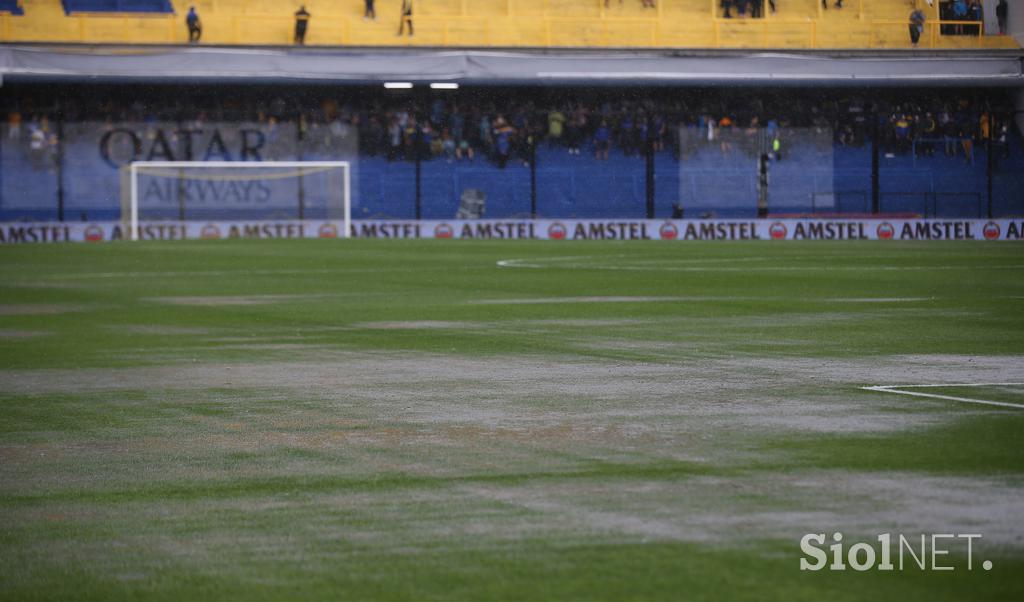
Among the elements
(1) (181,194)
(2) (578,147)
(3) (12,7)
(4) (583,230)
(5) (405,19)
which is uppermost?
(3) (12,7)

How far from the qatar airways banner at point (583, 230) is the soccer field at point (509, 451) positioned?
2851cm

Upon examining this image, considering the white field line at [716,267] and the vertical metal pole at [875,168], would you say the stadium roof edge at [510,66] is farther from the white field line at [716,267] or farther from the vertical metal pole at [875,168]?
the white field line at [716,267]

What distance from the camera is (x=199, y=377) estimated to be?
34.0 feet

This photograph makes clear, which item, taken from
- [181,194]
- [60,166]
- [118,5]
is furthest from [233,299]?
[118,5]

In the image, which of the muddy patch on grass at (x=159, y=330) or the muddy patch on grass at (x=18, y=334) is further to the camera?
the muddy patch on grass at (x=159, y=330)

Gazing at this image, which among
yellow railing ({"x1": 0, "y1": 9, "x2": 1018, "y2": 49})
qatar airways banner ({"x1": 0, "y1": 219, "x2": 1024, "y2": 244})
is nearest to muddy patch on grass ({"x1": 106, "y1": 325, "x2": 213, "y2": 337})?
qatar airways banner ({"x1": 0, "y1": 219, "x2": 1024, "y2": 244})

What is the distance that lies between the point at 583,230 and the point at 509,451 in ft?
128

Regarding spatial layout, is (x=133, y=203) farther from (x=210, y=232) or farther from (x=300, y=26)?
(x=300, y=26)

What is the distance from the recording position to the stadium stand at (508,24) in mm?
48969

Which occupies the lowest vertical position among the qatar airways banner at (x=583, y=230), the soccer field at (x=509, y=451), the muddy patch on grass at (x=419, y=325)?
the muddy patch on grass at (x=419, y=325)

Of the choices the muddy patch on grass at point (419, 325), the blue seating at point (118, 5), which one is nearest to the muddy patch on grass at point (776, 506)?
the muddy patch on grass at point (419, 325)

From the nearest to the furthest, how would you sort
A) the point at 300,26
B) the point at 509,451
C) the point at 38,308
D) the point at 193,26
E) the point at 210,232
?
the point at 509,451
the point at 38,308
the point at 210,232
the point at 193,26
the point at 300,26

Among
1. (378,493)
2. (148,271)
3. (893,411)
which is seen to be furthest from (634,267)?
(378,493)

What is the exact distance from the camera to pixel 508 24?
171ft
